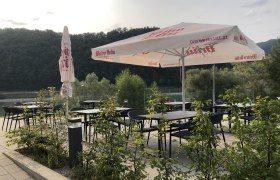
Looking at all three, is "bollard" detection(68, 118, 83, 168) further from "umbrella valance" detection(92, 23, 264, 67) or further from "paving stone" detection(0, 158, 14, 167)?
"umbrella valance" detection(92, 23, 264, 67)

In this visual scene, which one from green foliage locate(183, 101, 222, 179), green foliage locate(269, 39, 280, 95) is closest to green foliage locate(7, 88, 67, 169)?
green foliage locate(183, 101, 222, 179)

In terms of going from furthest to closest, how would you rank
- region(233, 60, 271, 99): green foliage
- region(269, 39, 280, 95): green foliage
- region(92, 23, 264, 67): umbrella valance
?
region(233, 60, 271, 99): green foliage
region(269, 39, 280, 95): green foliage
region(92, 23, 264, 67): umbrella valance

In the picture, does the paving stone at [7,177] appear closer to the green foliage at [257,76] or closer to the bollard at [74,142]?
the bollard at [74,142]

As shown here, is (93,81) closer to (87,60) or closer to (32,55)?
(87,60)

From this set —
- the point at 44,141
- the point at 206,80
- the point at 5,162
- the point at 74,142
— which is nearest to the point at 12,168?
the point at 5,162

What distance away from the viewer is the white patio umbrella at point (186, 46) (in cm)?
443

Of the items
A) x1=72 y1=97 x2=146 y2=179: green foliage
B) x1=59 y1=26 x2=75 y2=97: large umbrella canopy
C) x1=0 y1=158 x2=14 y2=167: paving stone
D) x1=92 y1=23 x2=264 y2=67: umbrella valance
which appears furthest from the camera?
x1=59 y1=26 x2=75 y2=97: large umbrella canopy

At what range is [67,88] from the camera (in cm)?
552

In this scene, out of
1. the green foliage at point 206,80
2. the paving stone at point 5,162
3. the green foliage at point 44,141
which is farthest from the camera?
the green foliage at point 206,80

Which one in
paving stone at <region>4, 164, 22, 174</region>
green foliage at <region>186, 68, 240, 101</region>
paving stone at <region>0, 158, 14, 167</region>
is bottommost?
paving stone at <region>4, 164, 22, 174</region>

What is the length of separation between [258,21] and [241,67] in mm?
14796

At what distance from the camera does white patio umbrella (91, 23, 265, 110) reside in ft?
14.5

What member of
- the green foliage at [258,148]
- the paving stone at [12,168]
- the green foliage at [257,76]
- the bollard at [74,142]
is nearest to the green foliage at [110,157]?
the bollard at [74,142]

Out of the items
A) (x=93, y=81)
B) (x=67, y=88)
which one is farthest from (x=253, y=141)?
(x=93, y=81)
